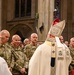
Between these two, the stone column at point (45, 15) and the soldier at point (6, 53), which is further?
the stone column at point (45, 15)

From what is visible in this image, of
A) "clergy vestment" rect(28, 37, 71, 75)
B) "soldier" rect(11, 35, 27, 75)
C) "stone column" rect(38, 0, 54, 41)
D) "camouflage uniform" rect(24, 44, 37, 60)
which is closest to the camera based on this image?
"clergy vestment" rect(28, 37, 71, 75)

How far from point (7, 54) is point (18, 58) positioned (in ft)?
1.39

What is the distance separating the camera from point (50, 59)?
231 inches

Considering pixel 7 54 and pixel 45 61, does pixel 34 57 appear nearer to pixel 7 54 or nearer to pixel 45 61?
pixel 45 61

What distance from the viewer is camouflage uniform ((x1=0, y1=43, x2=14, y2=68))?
6.95 meters

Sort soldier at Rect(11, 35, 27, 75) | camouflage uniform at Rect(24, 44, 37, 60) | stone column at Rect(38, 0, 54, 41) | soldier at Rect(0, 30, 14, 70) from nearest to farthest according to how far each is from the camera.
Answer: soldier at Rect(0, 30, 14, 70)
soldier at Rect(11, 35, 27, 75)
camouflage uniform at Rect(24, 44, 37, 60)
stone column at Rect(38, 0, 54, 41)

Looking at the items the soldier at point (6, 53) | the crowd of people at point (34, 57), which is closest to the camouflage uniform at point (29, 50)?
the crowd of people at point (34, 57)

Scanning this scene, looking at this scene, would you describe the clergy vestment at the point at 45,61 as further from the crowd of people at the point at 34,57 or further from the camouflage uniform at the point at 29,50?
the camouflage uniform at the point at 29,50

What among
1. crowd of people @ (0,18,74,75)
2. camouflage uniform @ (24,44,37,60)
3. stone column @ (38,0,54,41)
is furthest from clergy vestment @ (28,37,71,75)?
stone column @ (38,0,54,41)

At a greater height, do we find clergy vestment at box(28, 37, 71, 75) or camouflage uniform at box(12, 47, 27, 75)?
clergy vestment at box(28, 37, 71, 75)

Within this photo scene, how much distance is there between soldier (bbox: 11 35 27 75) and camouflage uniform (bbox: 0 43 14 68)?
150mm

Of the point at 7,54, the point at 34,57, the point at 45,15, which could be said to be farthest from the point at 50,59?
the point at 45,15

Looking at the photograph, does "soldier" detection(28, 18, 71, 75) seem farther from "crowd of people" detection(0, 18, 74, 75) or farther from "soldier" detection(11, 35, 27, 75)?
"soldier" detection(11, 35, 27, 75)

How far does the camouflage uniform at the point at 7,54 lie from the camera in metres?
6.95
